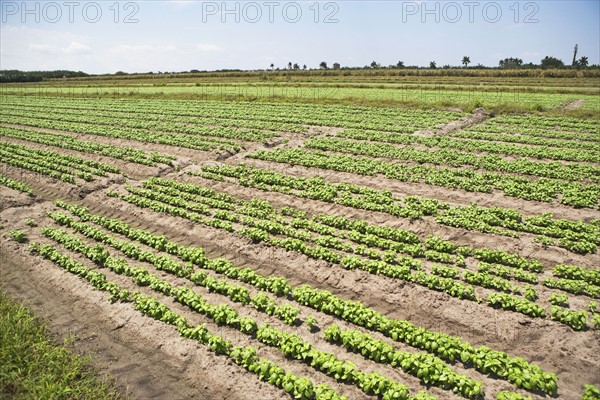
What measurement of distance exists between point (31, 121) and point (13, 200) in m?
28.4

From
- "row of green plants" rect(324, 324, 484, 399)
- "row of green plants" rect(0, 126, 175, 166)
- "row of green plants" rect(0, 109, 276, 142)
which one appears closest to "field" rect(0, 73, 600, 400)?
"row of green plants" rect(324, 324, 484, 399)

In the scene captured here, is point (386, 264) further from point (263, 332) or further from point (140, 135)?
point (140, 135)

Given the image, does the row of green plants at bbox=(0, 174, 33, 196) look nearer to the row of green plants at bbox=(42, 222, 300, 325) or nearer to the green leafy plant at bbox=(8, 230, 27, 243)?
the row of green plants at bbox=(42, 222, 300, 325)

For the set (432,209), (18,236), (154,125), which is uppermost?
(154,125)

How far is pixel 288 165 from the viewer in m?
22.0

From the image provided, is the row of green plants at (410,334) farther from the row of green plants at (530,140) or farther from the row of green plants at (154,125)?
the row of green plants at (530,140)

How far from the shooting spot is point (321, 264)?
11914mm

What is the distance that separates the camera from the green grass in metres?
7.13

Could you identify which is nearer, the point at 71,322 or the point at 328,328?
the point at 328,328

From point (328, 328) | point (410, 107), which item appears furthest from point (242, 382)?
point (410, 107)

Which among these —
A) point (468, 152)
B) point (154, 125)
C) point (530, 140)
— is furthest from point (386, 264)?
point (154, 125)

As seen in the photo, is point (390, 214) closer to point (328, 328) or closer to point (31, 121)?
point (328, 328)

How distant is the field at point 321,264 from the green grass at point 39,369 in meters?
0.53

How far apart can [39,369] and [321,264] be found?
7503 millimetres
